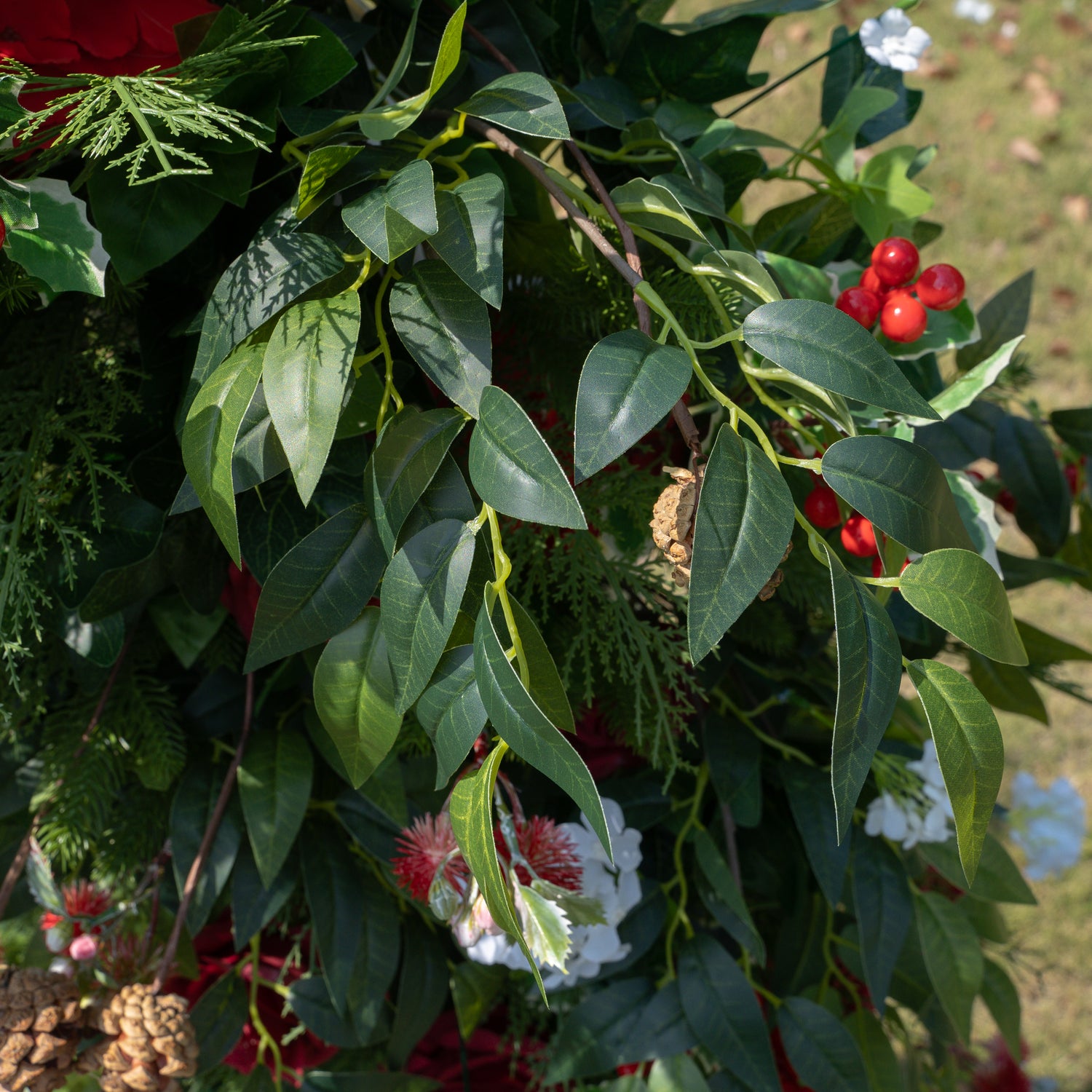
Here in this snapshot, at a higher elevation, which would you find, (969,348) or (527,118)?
(527,118)

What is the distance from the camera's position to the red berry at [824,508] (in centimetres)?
43

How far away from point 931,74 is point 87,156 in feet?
7.59

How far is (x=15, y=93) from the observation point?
0.31m

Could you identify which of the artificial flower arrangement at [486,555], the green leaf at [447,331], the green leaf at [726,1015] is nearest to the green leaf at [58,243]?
the artificial flower arrangement at [486,555]

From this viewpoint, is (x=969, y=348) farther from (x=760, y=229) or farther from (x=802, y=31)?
(x=802, y=31)

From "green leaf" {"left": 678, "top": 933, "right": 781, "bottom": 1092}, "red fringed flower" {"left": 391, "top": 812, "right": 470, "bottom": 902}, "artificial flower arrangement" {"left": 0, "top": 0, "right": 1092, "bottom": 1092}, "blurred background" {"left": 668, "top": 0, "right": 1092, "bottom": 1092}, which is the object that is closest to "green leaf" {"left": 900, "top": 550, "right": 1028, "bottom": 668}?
"artificial flower arrangement" {"left": 0, "top": 0, "right": 1092, "bottom": 1092}

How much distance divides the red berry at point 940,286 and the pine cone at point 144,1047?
458mm

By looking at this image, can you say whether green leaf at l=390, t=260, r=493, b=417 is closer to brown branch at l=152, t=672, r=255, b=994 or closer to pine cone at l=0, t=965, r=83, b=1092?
brown branch at l=152, t=672, r=255, b=994

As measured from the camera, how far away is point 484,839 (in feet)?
0.98

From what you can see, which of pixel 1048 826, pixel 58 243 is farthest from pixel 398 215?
pixel 1048 826

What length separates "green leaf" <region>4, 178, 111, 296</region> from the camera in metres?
0.34

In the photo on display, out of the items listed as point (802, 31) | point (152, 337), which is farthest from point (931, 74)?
point (152, 337)

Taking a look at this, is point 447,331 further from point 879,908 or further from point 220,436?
point 879,908

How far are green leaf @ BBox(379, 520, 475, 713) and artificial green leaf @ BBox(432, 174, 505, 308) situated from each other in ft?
0.24
